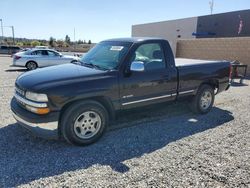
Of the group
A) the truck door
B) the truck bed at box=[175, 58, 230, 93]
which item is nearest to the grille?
the truck door

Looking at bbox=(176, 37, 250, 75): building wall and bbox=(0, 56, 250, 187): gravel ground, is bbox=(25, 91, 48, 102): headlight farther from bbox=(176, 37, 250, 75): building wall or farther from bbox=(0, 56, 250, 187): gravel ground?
bbox=(176, 37, 250, 75): building wall

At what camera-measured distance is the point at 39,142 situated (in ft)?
14.0

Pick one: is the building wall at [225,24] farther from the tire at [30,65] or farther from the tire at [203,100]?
the tire at [203,100]

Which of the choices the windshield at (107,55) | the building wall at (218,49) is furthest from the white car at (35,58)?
the windshield at (107,55)

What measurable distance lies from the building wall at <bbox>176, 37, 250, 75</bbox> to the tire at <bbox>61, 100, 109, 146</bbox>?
47.1 ft

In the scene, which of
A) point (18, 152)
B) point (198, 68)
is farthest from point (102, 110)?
point (198, 68)

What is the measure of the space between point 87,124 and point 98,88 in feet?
2.21

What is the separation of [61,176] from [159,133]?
7.41 ft

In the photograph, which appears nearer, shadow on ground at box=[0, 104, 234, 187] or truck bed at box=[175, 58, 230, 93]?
shadow on ground at box=[0, 104, 234, 187]

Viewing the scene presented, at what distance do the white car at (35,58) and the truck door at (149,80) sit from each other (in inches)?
472

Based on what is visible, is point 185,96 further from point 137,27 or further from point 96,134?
point 137,27

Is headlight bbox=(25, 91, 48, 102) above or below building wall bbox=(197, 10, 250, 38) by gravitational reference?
below

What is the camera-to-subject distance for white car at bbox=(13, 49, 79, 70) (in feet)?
51.0

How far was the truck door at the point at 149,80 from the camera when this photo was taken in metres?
4.52
